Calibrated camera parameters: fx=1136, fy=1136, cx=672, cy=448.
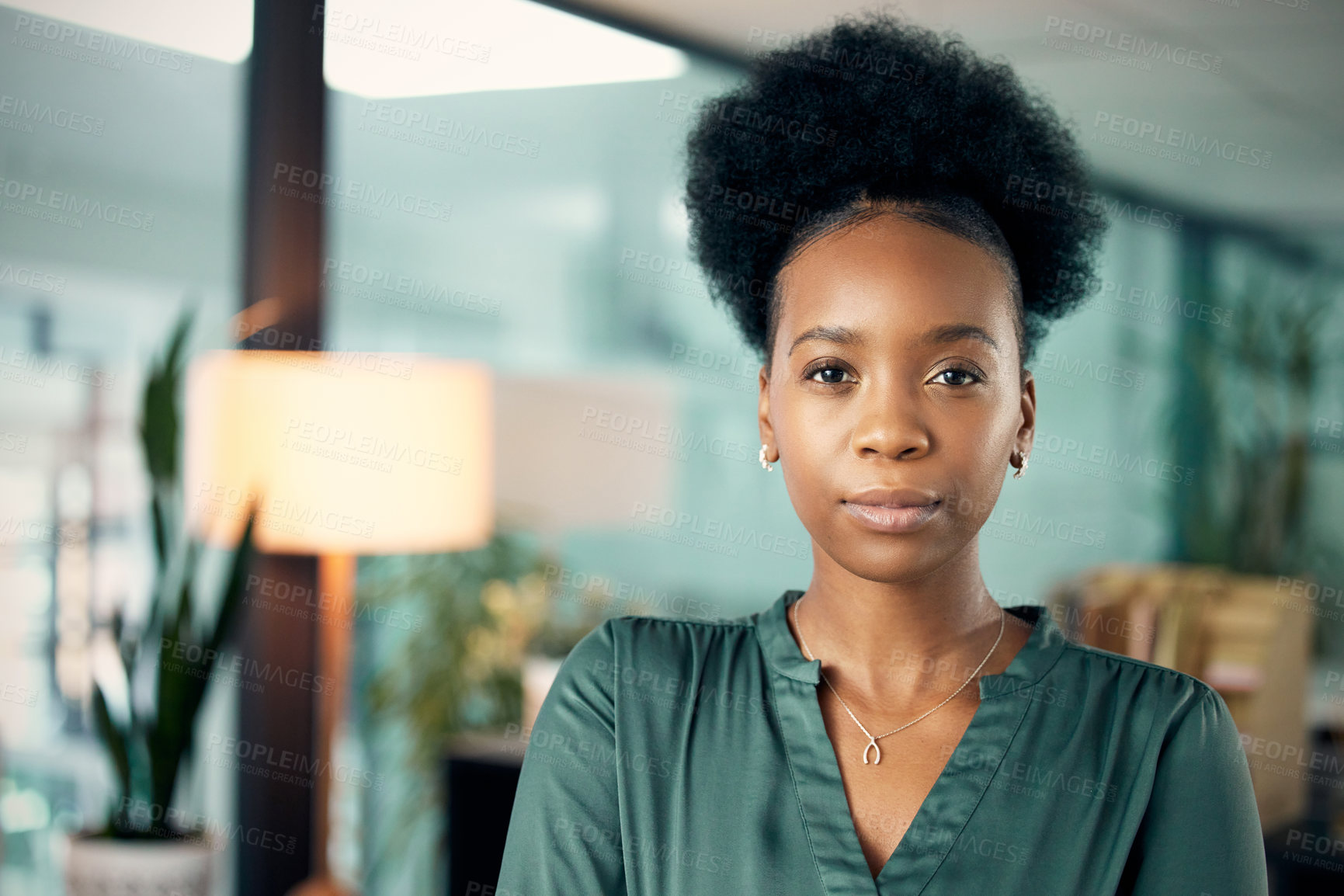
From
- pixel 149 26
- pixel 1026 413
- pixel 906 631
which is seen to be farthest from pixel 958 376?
pixel 149 26

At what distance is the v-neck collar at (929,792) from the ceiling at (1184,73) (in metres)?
2.62

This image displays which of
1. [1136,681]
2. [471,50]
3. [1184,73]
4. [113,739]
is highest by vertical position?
[1184,73]

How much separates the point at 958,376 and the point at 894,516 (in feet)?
0.45

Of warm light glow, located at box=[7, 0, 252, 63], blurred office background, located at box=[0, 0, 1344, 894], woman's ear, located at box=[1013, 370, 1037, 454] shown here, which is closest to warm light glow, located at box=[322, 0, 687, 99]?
blurred office background, located at box=[0, 0, 1344, 894]

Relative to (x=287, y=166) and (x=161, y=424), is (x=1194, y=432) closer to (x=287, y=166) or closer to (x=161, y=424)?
(x=287, y=166)

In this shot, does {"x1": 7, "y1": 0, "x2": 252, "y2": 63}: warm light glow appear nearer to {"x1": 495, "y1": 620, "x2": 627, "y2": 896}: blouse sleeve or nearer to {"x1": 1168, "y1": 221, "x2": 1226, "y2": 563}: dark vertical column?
{"x1": 495, "y1": 620, "x2": 627, "y2": 896}: blouse sleeve

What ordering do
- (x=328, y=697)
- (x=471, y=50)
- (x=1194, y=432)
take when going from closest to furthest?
(x=328, y=697), (x=471, y=50), (x=1194, y=432)

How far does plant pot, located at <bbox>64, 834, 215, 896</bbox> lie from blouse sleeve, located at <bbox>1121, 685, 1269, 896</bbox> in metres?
2.11

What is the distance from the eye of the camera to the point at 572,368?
4.21 metres

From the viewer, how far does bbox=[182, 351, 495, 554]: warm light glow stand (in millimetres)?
2604

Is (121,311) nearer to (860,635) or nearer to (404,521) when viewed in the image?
(404,521)

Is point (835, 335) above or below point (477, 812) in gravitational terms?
above

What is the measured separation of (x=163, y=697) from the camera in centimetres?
256

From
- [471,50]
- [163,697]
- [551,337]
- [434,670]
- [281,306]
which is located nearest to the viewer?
[163,697]
